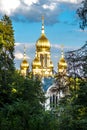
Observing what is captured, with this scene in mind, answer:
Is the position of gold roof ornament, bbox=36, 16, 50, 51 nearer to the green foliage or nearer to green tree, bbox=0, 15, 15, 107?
green tree, bbox=0, 15, 15, 107

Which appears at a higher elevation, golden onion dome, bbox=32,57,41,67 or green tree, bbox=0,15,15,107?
golden onion dome, bbox=32,57,41,67

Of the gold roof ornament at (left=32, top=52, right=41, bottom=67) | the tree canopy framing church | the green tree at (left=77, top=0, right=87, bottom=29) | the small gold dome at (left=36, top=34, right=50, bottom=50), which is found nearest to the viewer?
the green tree at (left=77, top=0, right=87, bottom=29)

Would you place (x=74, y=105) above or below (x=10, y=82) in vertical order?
below

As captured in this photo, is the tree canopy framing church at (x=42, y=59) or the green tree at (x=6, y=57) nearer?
the green tree at (x=6, y=57)

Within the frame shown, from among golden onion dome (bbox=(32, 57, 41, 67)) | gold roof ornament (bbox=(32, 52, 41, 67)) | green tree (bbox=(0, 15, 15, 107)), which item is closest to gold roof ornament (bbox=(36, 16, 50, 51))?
gold roof ornament (bbox=(32, 52, 41, 67))

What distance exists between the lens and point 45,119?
58.0ft

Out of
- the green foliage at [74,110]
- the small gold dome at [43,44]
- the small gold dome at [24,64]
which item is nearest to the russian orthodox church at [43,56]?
the small gold dome at [43,44]

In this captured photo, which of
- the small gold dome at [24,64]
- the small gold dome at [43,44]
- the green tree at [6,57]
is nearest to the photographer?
the green tree at [6,57]

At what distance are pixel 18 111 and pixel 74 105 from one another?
6001 mm

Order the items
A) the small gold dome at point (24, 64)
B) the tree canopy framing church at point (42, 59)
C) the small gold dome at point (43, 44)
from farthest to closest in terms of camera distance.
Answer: the small gold dome at point (24, 64), the small gold dome at point (43, 44), the tree canopy framing church at point (42, 59)

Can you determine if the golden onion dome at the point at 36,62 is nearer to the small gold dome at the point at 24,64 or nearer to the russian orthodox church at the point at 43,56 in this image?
the russian orthodox church at the point at 43,56

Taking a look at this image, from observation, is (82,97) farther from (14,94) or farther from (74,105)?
(14,94)

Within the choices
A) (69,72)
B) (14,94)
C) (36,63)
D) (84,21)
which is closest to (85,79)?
(69,72)

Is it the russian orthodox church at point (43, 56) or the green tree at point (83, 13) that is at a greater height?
the russian orthodox church at point (43, 56)
